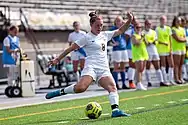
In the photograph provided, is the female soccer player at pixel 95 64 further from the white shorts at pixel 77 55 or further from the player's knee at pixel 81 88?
the white shorts at pixel 77 55

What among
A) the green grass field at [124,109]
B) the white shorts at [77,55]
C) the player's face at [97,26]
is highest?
the player's face at [97,26]

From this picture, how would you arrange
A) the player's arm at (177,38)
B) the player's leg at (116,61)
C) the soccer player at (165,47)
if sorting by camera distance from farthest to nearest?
the player's arm at (177,38) < the soccer player at (165,47) < the player's leg at (116,61)

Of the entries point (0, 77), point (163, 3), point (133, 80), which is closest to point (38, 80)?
point (0, 77)

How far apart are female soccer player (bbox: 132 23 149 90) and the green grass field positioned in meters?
1.43

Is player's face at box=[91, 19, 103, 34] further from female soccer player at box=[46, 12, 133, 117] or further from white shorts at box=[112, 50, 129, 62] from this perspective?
white shorts at box=[112, 50, 129, 62]

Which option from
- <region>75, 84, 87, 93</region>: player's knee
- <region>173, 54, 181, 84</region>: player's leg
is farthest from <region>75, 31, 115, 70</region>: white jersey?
<region>173, 54, 181, 84</region>: player's leg

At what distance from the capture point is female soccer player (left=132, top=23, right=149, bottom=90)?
50.9 ft

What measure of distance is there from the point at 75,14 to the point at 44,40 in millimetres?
2536

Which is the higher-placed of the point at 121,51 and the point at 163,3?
the point at 163,3

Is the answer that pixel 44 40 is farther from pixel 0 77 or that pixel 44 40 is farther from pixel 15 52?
pixel 15 52

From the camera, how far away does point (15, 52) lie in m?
14.9

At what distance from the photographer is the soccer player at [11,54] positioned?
590 inches

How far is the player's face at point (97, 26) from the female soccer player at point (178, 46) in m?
7.29

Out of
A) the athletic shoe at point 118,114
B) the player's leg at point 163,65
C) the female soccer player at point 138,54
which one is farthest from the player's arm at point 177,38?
the athletic shoe at point 118,114
